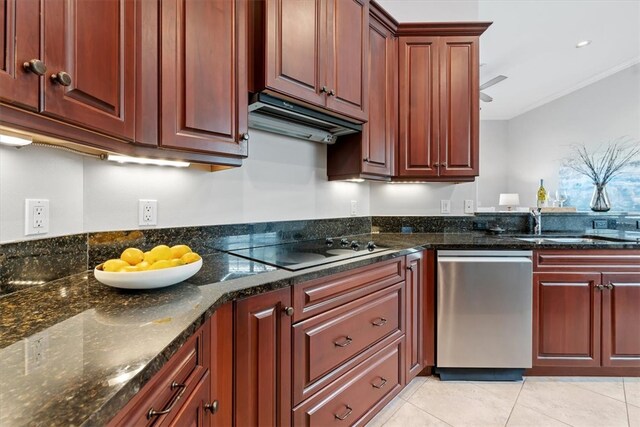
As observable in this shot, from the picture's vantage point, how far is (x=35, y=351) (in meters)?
0.57

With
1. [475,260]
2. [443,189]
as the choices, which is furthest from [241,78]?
[443,189]

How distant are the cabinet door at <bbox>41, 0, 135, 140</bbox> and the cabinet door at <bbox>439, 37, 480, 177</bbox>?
1989 millimetres

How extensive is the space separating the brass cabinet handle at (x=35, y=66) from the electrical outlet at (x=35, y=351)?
1.87 feet

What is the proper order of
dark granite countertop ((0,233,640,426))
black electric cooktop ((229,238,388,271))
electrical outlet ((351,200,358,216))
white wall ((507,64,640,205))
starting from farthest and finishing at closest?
white wall ((507,64,640,205)) → electrical outlet ((351,200,358,216)) → black electric cooktop ((229,238,388,271)) → dark granite countertop ((0,233,640,426))

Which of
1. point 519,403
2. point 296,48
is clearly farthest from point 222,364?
point 519,403

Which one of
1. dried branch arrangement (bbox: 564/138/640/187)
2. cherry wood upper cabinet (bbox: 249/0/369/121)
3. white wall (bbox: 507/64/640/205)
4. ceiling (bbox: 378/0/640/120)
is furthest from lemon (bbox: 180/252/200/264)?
white wall (bbox: 507/64/640/205)

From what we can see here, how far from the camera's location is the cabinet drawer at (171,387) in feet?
1.79

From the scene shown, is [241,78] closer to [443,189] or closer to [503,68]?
[443,189]

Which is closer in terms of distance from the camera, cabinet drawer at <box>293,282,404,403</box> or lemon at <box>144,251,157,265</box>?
lemon at <box>144,251,157,265</box>

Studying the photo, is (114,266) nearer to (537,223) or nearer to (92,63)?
(92,63)

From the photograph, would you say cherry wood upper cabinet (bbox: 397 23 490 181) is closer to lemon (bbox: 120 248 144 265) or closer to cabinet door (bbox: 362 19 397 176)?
cabinet door (bbox: 362 19 397 176)

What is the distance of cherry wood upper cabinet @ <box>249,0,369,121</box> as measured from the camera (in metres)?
1.40

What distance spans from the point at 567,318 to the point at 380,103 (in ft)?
6.20

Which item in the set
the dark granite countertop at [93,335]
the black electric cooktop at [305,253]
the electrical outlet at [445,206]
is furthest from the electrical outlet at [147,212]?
the electrical outlet at [445,206]
